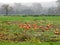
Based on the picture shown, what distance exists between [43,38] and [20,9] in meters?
20.8

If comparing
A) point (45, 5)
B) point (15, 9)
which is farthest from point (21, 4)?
point (45, 5)

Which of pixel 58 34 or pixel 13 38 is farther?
pixel 58 34

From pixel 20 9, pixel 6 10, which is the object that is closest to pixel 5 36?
pixel 20 9

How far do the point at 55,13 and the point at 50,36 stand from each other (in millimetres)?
21411

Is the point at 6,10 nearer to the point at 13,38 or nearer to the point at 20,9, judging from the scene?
the point at 20,9

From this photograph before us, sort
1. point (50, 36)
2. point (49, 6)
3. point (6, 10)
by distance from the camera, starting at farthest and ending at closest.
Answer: point (6, 10), point (49, 6), point (50, 36)

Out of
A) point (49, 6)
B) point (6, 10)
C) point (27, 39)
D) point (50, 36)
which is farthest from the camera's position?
point (6, 10)

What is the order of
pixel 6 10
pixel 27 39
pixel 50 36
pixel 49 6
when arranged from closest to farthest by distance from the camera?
pixel 27 39 → pixel 50 36 → pixel 49 6 → pixel 6 10

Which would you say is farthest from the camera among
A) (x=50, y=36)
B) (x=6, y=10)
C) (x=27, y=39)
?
(x=6, y=10)

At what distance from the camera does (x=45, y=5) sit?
3181cm

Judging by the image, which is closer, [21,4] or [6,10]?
[21,4]

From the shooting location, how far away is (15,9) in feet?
105

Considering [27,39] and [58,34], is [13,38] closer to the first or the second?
[27,39]

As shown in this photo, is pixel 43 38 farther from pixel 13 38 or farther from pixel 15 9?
pixel 15 9
